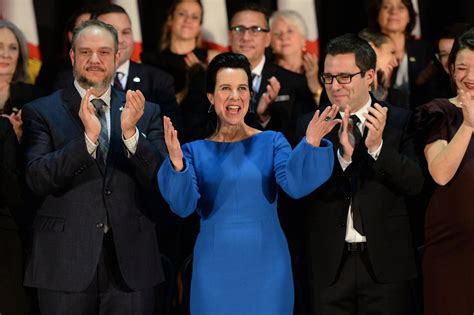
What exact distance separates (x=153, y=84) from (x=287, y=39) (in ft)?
3.24

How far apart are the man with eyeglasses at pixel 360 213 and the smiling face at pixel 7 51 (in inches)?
62.3

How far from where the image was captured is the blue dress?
12.5ft

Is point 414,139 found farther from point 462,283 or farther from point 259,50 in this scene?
point 259,50

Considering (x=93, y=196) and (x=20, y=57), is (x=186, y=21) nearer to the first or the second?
(x=20, y=57)

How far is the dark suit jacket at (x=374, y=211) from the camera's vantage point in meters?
4.00

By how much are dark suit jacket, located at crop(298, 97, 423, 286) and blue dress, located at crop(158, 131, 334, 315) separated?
0.25 m

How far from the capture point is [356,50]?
4184 millimetres

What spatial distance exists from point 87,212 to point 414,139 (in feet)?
4.67

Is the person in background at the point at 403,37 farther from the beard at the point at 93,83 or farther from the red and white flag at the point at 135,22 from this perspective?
the beard at the point at 93,83

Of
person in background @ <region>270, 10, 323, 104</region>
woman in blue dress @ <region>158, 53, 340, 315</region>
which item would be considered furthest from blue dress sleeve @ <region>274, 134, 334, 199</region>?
person in background @ <region>270, 10, 323, 104</region>

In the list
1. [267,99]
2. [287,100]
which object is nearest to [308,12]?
[287,100]

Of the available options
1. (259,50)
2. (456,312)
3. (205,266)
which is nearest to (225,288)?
(205,266)

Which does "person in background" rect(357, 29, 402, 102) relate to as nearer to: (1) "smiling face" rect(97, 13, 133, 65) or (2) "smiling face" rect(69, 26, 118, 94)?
(1) "smiling face" rect(97, 13, 133, 65)

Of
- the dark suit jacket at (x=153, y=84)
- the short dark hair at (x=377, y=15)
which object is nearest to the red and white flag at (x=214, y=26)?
the short dark hair at (x=377, y=15)
